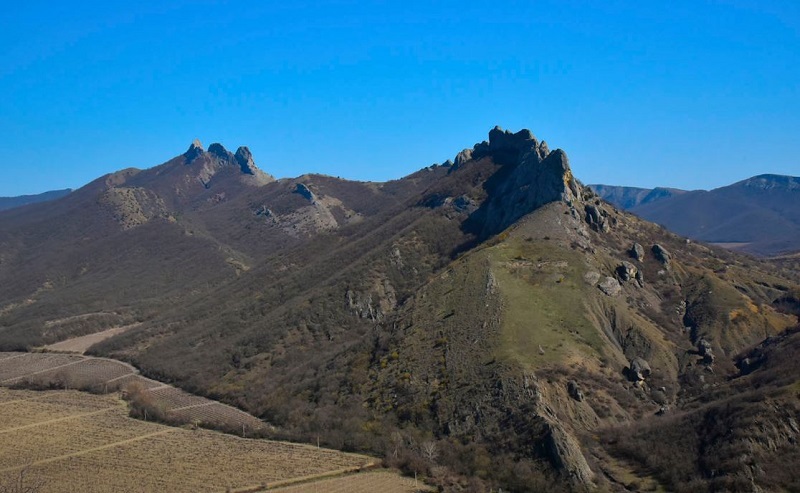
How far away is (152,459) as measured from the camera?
9331 cm

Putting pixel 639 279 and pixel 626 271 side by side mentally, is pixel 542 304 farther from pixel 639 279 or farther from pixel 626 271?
pixel 639 279

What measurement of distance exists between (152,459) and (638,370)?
75001 millimetres

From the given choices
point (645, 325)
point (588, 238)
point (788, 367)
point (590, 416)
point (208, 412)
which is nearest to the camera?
point (788, 367)

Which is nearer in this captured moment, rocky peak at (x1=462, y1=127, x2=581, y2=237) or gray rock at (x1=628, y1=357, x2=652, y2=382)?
gray rock at (x1=628, y1=357, x2=652, y2=382)

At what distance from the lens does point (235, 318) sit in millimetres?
176625

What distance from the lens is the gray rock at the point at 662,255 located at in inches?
5374

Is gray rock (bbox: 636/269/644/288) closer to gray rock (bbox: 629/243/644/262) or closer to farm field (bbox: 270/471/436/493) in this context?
gray rock (bbox: 629/243/644/262)

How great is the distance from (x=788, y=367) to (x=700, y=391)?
17470mm

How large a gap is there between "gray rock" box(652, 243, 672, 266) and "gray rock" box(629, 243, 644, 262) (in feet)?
9.52

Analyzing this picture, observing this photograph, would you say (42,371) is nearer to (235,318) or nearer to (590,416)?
(235,318)

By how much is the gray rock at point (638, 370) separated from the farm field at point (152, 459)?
4135 centimetres

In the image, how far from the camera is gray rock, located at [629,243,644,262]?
450 feet

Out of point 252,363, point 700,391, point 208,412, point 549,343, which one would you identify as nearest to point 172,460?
point 208,412

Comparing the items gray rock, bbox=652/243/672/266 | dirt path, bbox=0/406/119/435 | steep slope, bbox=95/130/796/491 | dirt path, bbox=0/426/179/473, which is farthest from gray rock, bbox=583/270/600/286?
dirt path, bbox=0/406/119/435
